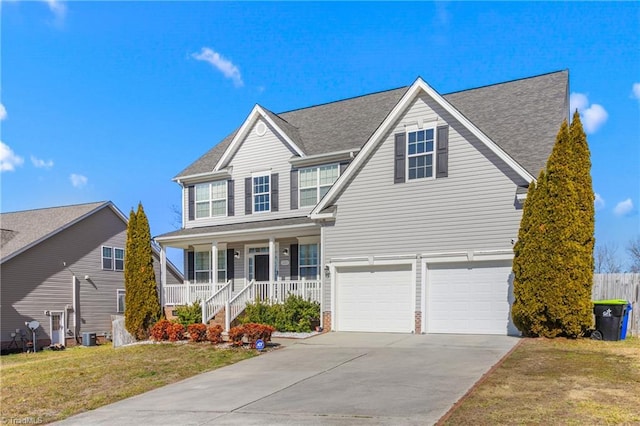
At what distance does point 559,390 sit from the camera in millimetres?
7566

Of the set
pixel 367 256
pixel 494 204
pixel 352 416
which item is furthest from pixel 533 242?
pixel 352 416

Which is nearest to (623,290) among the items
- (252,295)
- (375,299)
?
(375,299)

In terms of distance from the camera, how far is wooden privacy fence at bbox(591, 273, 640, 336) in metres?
13.3

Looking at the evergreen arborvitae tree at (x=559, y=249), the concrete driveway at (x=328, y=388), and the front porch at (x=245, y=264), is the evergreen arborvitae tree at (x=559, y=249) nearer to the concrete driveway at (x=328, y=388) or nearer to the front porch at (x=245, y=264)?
the concrete driveway at (x=328, y=388)

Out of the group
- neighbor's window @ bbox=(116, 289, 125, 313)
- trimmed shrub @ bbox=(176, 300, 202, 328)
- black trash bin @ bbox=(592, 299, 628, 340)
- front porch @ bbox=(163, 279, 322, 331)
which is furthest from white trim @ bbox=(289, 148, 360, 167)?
neighbor's window @ bbox=(116, 289, 125, 313)

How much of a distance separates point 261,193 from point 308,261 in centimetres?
354

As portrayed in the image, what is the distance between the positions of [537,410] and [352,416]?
96.3 inches

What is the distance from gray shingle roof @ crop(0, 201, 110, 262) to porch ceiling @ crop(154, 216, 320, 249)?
7.71 m

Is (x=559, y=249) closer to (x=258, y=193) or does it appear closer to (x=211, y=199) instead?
(x=258, y=193)

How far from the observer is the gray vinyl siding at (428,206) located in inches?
556

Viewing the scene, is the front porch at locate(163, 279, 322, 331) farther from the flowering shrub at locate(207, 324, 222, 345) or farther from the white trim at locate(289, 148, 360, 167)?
the white trim at locate(289, 148, 360, 167)

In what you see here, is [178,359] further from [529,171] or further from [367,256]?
[529,171]

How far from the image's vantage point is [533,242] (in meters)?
12.6

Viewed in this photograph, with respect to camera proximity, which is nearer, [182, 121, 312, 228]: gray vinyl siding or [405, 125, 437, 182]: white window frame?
[405, 125, 437, 182]: white window frame
